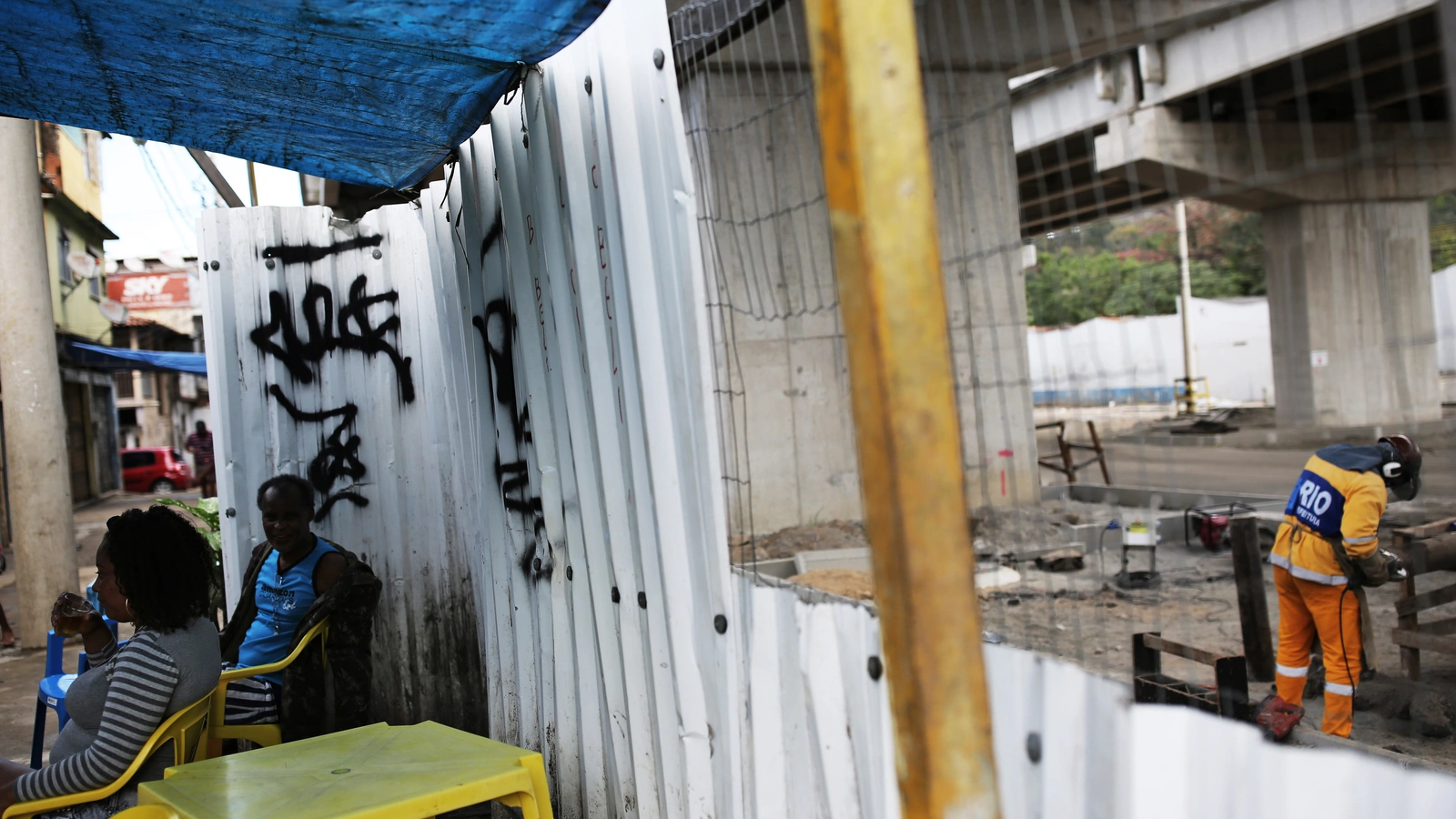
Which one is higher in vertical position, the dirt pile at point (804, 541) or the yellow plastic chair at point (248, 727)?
the dirt pile at point (804, 541)

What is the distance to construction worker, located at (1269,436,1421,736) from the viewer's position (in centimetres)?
527

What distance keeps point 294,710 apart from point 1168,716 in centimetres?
340

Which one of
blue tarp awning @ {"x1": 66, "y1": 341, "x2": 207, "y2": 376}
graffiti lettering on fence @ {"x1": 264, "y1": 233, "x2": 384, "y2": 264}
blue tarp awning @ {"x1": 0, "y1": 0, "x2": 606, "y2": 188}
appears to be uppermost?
blue tarp awning @ {"x1": 66, "y1": 341, "x2": 207, "y2": 376}

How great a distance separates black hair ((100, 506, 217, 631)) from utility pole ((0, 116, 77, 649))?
568cm

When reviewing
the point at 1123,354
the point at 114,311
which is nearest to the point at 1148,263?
the point at 1123,354

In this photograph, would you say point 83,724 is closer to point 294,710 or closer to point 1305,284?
point 294,710

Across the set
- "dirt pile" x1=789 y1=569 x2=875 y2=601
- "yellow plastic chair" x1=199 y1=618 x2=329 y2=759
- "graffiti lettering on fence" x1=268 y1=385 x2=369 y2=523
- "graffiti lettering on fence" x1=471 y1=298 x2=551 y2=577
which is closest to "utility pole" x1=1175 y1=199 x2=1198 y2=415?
"graffiti lettering on fence" x1=471 y1=298 x2=551 y2=577

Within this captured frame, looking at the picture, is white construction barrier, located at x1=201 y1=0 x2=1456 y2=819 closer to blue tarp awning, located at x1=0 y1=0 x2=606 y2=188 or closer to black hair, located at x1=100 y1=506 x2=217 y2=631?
blue tarp awning, located at x1=0 y1=0 x2=606 y2=188

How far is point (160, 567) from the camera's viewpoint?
3.23 metres

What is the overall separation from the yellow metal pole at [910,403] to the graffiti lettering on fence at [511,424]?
8.61ft

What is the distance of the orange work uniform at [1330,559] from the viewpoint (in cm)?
529

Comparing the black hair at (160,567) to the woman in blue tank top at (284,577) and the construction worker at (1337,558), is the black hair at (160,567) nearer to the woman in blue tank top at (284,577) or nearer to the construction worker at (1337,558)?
the woman in blue tank top at (284,577)

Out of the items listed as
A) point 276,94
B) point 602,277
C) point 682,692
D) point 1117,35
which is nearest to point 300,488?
point 276,94

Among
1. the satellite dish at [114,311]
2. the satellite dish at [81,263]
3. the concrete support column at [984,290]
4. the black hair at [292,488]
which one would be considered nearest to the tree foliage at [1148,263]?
the concrete support column at [984,290]
